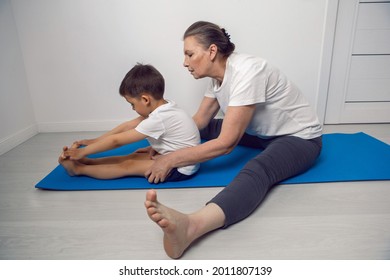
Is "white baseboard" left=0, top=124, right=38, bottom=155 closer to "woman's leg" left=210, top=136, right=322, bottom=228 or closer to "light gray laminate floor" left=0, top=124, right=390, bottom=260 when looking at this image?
"light gray laminate floor" left=0, top=124, right=390, bottom=260

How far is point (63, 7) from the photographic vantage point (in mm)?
1914

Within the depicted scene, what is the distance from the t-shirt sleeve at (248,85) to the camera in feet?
3.54

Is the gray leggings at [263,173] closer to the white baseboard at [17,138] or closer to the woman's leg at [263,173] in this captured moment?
the woman's leg at [263,173]

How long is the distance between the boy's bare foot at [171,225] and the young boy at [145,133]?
460mm

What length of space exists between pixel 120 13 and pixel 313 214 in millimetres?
1790

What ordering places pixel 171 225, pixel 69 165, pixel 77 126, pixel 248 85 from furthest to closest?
pixel 77 126 → pixel 69 165 → pixel 248 85 → pixel 171 225

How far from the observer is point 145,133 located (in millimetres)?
1171

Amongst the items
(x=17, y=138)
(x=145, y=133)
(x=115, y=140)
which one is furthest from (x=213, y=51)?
(x=17, y=138)

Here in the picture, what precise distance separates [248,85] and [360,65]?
1.49 meters

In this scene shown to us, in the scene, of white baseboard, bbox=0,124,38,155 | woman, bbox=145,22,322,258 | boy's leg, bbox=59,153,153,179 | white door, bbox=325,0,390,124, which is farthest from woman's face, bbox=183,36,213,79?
white baseboard, bbox=0,124,38,155

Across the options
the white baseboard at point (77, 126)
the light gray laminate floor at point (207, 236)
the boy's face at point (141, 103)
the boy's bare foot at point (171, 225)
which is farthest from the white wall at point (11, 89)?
the boy's bare foot at point (171, 225)

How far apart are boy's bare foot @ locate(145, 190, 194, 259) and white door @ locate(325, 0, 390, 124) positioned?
181cm

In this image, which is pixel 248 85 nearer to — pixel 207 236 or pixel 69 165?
pixel 207 236
